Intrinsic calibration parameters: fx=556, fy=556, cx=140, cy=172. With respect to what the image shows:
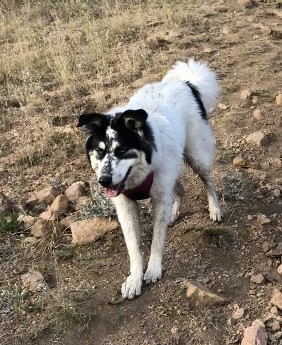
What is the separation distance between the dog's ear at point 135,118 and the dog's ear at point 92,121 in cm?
14

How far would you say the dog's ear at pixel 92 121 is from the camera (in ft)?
11.6

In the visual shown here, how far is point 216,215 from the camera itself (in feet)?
15.1

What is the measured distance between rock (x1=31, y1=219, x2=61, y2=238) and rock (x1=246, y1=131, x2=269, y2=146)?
7.32 feet

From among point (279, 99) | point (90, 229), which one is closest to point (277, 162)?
point (279, 99)

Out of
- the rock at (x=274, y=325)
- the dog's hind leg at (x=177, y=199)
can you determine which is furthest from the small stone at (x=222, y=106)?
the rock at (x=274, y=325)

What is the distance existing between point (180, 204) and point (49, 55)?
13.8ft

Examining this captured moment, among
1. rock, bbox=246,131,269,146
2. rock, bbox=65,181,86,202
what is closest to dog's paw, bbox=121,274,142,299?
rock, bbox=65,181,86,202

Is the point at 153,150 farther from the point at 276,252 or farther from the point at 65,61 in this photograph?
the point at 65,61

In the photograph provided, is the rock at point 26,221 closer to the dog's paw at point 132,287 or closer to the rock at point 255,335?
the dog's paw at point 132,287

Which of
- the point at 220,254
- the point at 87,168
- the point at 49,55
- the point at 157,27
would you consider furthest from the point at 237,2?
the point at 220,254

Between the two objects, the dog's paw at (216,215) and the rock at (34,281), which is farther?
the dog's paw at (216,215)

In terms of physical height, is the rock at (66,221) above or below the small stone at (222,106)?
above

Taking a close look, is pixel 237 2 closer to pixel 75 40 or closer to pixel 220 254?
pixel 75 40

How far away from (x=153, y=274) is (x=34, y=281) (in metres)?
0.86
